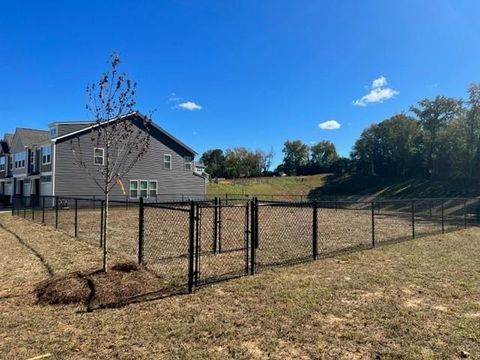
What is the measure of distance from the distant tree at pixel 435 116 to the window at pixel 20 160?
50.7 meters

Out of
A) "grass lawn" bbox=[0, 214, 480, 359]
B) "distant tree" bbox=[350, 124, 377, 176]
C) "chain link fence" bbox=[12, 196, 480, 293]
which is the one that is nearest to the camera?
"grass lawn" bbox=[0, 214, 480, 359]

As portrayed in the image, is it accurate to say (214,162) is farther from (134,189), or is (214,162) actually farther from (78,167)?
(78,167)

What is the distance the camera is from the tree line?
4122 cm

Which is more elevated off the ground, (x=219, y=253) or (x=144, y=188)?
(x=144, y=188)

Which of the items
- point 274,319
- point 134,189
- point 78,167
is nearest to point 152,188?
point 134,189

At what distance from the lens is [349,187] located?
58.0 metres

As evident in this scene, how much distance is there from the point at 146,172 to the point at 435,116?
43.1 metres

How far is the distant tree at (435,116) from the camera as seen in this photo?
4762 centimetres

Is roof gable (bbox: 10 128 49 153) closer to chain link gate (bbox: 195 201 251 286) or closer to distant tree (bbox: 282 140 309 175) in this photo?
chain link gate (bbox: 195 201 251 286)

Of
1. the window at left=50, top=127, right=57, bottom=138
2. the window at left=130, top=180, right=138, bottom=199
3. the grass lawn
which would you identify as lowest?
the grass lawn

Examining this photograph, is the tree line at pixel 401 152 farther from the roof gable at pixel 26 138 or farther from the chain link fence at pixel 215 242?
the roof gable at pixel 26 138

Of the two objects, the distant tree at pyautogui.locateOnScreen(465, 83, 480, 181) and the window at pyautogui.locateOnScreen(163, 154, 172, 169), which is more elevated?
the distant tree at pyautogui.locateOnScreen(465, 83, 480, 181)

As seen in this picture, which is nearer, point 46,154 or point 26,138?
point 46,154

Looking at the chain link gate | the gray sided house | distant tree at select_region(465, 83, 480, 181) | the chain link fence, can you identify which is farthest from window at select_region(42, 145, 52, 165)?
distant tree at select_region(465, 83, 480, 181)
